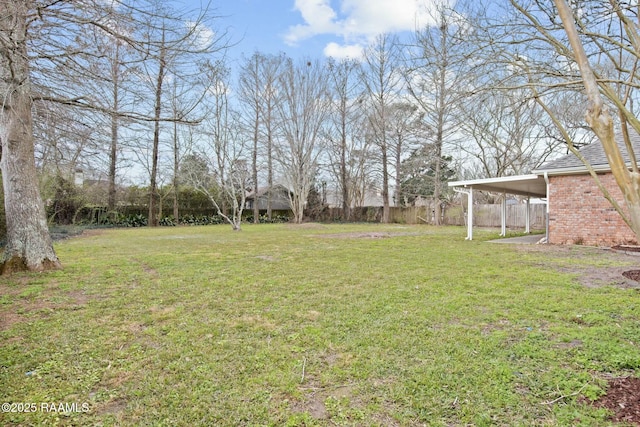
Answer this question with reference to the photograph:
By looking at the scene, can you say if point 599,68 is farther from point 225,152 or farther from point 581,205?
point 225,152

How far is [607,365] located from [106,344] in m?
3.89

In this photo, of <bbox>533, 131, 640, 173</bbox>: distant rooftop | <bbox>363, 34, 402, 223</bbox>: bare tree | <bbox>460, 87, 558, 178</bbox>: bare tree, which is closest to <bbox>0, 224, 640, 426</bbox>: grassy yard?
<bbox>533, 131, 640, 173</bbox>: distant rooftop

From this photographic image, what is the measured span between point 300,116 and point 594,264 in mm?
19303

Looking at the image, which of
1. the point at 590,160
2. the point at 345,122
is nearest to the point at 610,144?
the point at 590,160

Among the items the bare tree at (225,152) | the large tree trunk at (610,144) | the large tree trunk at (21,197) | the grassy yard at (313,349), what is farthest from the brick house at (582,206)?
the bare tree at (225,152)

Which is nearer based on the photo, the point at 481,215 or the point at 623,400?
the point at 623,400

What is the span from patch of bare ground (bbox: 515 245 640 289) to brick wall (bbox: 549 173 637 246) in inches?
25.8

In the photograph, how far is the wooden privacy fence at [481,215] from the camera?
2003 centimetres

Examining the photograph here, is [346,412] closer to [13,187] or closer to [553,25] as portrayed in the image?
[553,25]

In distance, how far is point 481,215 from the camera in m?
21.8

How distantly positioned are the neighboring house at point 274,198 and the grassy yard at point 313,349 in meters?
21.7

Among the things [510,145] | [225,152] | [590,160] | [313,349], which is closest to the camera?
[313,349]

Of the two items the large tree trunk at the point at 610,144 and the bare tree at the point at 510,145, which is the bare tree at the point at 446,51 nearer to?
the large tree trunk at the point at 610,144

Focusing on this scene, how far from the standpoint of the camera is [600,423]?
6.28 feet
